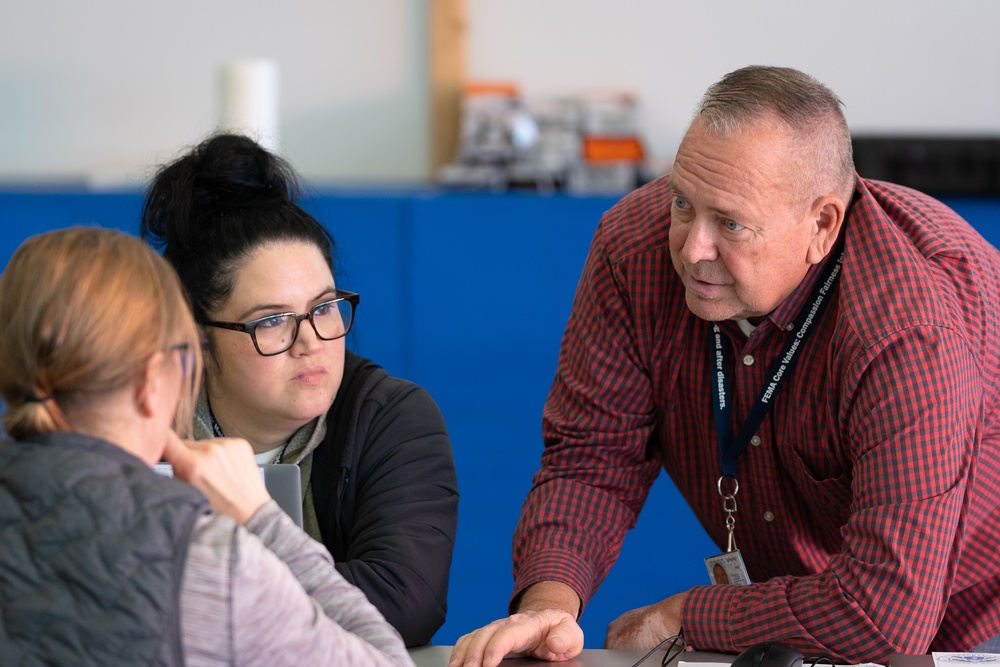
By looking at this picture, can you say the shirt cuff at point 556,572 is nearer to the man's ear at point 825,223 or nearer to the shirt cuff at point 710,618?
the shirt cuff at point 710,618

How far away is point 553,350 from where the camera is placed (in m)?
3.48

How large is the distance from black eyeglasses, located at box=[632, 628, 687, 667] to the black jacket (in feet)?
0.98

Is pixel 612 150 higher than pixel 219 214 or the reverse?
the reverse

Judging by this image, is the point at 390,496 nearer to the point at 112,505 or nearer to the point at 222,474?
the point at 222,474

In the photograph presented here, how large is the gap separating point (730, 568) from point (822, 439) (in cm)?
23

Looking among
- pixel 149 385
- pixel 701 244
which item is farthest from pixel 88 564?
pixel 701 244

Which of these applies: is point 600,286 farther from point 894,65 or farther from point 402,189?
point 894,65

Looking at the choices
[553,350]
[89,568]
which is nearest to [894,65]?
[553,350]

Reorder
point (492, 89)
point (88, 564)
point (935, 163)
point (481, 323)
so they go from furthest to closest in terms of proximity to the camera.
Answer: point (492, 89), point (481, 323), point (935, 163), point (88, 564)

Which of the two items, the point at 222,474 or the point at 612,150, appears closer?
the point at 222,474

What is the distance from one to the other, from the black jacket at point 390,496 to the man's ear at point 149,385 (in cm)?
57

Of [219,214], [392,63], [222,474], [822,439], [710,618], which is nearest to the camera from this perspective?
[222,474]

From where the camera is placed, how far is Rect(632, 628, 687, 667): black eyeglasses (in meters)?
1.38

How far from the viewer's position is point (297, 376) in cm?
164
